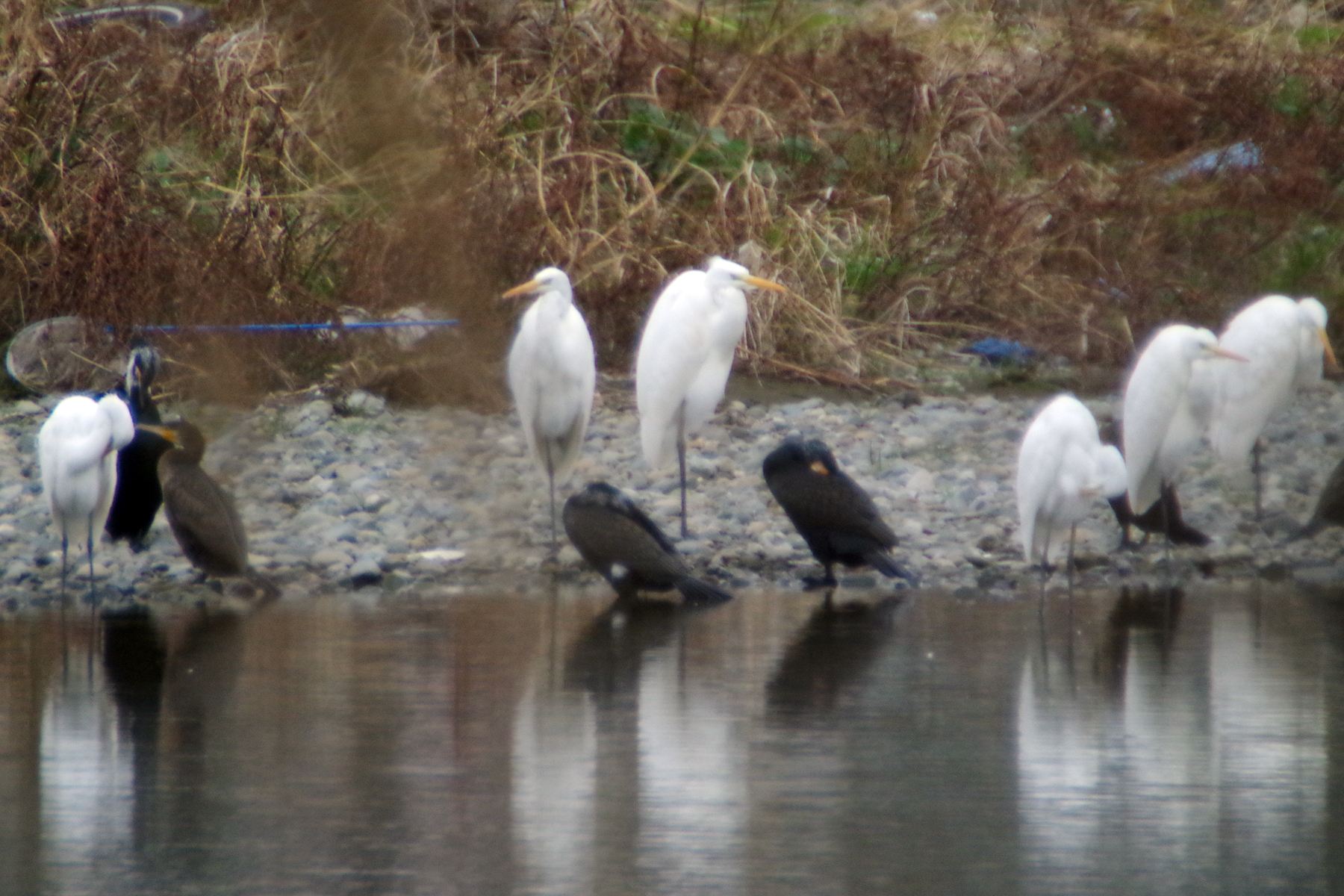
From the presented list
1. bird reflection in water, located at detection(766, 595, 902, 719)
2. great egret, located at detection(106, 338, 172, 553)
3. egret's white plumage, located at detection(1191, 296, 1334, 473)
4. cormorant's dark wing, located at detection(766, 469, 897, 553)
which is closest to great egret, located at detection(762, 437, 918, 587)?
cormorant's dark wing, located at detection(766, 469, 897, 553)

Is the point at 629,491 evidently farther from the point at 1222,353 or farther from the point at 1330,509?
the point at 1330,509

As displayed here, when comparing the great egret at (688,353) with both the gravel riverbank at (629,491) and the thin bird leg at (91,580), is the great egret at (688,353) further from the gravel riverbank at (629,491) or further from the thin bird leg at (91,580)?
the thin bird leg at (91,580)

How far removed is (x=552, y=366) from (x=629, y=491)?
46.6 inches

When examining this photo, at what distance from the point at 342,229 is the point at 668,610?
7064 mm

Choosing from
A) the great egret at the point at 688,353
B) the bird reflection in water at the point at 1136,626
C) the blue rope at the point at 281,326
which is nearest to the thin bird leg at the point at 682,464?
the great egret at the point at 688,353

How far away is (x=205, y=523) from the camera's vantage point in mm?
6953

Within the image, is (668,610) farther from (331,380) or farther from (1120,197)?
(1120,197)

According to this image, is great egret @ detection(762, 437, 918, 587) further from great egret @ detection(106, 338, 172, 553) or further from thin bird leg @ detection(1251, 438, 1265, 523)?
great egret @ detection(106, 338, 172, 553)

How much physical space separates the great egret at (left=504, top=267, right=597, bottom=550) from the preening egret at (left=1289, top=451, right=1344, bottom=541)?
11.7ft

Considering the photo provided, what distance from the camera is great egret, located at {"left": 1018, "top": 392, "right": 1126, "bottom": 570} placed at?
262 inches

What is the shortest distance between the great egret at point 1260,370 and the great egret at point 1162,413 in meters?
0.81

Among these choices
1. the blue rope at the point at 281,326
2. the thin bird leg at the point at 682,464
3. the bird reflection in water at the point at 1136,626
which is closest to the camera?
the bird reflection in water at the point at 1136,626

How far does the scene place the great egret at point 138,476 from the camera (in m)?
8.28

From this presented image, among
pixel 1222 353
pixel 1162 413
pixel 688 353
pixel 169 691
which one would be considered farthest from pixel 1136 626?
pixel 169 691
